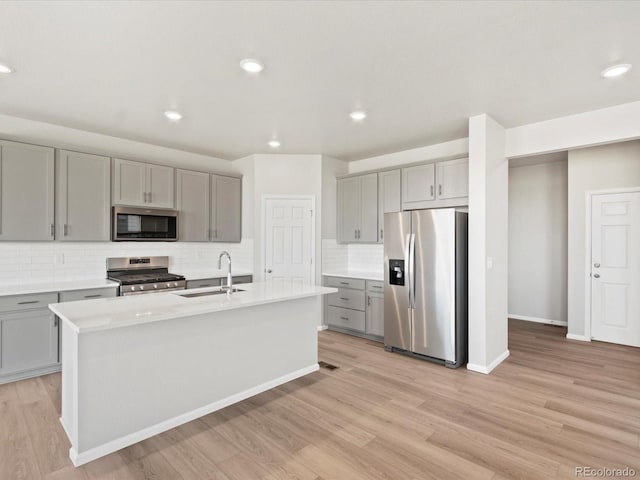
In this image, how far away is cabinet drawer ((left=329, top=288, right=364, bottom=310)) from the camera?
16.3 ft

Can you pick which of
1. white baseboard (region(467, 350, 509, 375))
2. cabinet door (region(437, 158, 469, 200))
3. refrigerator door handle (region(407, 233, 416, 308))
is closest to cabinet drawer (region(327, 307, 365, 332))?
refrigerator door handle (region(407, 233, 416, 308))

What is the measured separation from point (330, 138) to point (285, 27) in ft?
8.00

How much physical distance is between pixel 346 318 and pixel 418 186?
213cm

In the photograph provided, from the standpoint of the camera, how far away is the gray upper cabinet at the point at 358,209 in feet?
16.9

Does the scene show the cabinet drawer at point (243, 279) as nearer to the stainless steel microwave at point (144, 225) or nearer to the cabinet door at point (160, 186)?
the stainless steel microwave at point (144, 225)

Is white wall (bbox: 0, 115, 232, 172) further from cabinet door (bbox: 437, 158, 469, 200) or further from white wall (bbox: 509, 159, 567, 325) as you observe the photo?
white wall (bbox: 509, 159, 567, 325)

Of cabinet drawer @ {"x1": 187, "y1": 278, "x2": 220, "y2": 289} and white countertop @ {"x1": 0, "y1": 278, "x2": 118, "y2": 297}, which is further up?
white countertop @ {"x1": 0, "y1": 278, "x2": 118, "y2": 297}

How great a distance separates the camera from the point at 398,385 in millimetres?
3373

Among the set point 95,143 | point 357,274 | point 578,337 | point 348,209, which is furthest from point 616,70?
point 95,143

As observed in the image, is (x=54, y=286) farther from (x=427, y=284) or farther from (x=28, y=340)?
(x=427, y=284)

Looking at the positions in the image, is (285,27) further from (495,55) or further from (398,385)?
(398,385)

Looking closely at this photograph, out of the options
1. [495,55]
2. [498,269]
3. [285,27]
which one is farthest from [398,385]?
[285,27]

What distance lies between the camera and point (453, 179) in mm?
4305

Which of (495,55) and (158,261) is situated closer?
(495,55)
